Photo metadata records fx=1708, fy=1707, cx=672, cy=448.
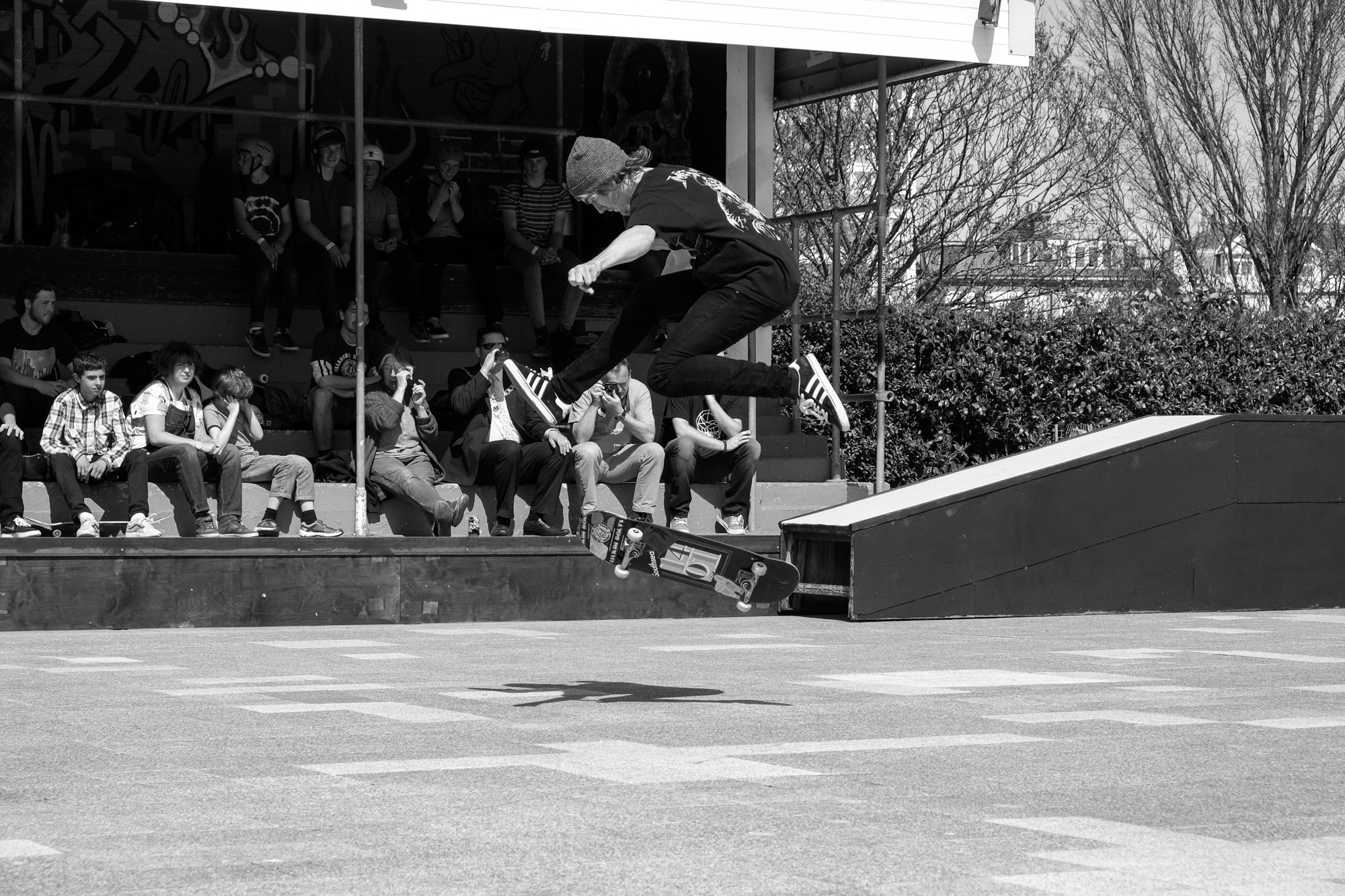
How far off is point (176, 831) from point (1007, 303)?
792 inches

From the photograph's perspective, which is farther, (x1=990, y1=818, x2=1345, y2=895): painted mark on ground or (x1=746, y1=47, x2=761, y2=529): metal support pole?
(x1=746, y1=47, x2=761, y2=529): metal support pole

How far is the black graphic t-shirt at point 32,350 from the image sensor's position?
1159cm

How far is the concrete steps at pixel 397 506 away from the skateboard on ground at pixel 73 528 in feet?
0.32

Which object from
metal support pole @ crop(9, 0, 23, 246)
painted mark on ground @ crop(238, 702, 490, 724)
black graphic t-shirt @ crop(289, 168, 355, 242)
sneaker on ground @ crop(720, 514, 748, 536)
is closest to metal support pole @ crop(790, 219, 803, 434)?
sneaker on ground @ crop(720, 514, 748, 536)

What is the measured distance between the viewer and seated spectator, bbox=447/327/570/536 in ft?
38.8

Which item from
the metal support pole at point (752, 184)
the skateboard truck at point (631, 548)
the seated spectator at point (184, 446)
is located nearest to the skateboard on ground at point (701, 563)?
the skateboard truck at point (631, 548)

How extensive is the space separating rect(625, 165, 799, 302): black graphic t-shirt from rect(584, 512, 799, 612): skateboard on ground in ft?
3.41

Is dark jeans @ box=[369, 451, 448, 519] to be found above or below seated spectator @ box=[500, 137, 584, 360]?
below

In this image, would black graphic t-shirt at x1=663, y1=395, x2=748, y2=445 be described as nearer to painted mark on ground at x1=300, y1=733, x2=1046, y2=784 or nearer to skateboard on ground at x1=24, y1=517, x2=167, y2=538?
skateboard on ground at x1=24, y1=517, x2=167, y2=538

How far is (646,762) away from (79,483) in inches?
276

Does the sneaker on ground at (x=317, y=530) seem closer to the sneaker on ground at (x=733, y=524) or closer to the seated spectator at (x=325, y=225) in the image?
the seated spectator at (x=325, y=225)

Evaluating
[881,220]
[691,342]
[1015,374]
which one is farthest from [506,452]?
[1015,374]

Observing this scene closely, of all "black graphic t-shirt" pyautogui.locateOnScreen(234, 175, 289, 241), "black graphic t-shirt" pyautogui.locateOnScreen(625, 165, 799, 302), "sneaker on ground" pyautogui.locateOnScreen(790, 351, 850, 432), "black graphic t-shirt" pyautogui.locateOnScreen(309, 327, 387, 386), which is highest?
"black graphic t-shirt" pyautogui.locateOnScreen(234, 175, 289, 241)

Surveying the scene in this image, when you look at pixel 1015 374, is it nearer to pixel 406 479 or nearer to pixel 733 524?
pixel 733 524
